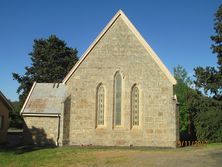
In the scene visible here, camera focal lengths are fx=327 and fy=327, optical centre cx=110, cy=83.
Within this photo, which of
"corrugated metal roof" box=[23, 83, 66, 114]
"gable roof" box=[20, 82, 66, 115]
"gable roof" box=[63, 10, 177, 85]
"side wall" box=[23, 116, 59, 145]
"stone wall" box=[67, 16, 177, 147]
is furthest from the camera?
"corrugated metal roof" box=[23, 83, 66, 114]

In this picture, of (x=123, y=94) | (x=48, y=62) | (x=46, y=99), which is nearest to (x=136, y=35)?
(x=123, y=94)

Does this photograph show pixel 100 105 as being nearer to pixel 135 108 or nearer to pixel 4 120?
pixel 135 108

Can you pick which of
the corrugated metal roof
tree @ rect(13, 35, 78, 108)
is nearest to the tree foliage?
the corrugated metal roof

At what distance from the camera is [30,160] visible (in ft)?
65.8

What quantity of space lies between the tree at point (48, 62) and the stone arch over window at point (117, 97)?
41741 millimetres

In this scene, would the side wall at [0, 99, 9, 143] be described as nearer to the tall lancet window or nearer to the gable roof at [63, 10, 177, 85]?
the gable roof at [63, 10, 177, 85]

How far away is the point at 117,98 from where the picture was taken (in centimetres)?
2952

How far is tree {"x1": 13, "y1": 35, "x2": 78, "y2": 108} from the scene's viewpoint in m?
69.8

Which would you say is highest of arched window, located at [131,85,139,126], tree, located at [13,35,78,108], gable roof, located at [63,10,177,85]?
tree, located at [13,35,78,108]

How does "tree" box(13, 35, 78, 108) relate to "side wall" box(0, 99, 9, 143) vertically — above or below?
above

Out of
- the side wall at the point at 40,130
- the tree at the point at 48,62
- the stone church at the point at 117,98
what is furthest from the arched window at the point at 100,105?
the tree at the point at 48,62

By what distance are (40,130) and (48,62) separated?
43139mm

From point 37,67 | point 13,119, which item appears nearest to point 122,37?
point 13,119

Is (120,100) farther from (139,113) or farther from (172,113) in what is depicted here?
(172,113)
